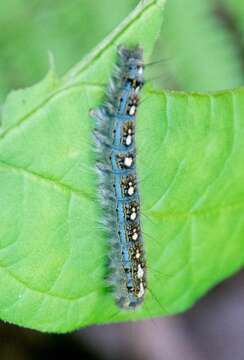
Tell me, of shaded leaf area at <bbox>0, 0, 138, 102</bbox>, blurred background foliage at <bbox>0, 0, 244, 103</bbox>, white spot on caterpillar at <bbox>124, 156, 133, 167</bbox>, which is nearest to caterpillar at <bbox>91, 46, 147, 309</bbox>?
white spot on caterpillar at <bbox>124, 156, 133, 167</bbox>

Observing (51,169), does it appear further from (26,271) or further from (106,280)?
(106,280)

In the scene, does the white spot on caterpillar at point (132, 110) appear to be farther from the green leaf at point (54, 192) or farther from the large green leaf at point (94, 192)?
the green leaf at point (54, 192)

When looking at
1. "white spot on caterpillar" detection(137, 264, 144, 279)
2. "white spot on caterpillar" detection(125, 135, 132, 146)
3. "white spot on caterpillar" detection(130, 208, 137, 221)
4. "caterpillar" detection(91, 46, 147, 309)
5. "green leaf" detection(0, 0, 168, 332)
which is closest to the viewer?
"green leaf" detection(0, 0, 168, 332)

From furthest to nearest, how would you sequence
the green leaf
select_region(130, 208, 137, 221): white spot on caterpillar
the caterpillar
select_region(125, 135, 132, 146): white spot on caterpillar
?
select_region(130, 208, 137, 221): white spot on caterpillar, select_region(125, 135, 132, 146): white spot on caterpillar, the caterpillar, the green leaf

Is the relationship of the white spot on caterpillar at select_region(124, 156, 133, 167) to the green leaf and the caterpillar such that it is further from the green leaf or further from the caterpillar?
the green leaf

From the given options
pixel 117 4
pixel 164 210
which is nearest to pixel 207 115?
pixel 164 210

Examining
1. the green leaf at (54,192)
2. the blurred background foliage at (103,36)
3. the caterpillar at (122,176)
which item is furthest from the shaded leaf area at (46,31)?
the green leaf at (54,192)

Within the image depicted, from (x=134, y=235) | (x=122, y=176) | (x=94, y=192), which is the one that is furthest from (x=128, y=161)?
(x=134, y=235)
